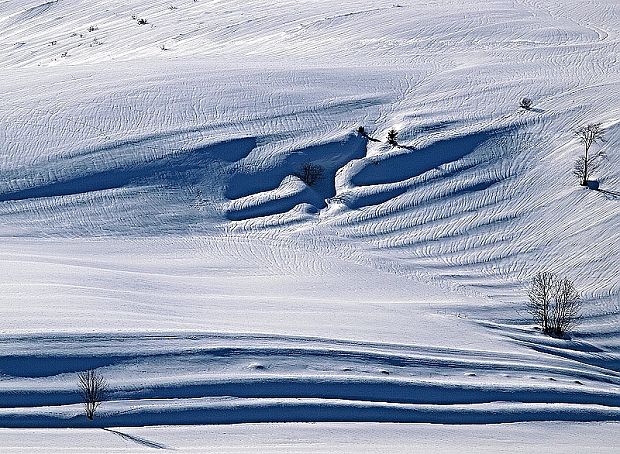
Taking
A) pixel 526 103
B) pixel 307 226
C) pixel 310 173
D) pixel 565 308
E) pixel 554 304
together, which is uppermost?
pixel 526 103

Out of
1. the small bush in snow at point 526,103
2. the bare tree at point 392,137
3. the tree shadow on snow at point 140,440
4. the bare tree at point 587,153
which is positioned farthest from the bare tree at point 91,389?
the small bush in snow at point 526,103

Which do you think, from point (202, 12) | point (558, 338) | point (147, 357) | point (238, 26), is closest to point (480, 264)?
point (558, 338)

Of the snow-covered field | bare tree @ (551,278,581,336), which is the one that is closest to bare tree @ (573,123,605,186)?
the snow-covered field

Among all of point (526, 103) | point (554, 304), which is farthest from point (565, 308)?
point (526, 103)

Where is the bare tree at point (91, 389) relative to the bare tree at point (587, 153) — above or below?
below

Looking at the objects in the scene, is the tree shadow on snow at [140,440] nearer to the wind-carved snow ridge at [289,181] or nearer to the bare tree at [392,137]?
the wind-carved snow ridge at [289,181]

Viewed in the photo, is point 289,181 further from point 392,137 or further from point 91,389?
point 91,389

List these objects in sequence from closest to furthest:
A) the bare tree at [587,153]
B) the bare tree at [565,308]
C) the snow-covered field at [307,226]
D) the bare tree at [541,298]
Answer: the snow-covered field at [307,226] < the bare tree at [565,308] < the bare tree at [541,298] < the bare tree at [587,153]
